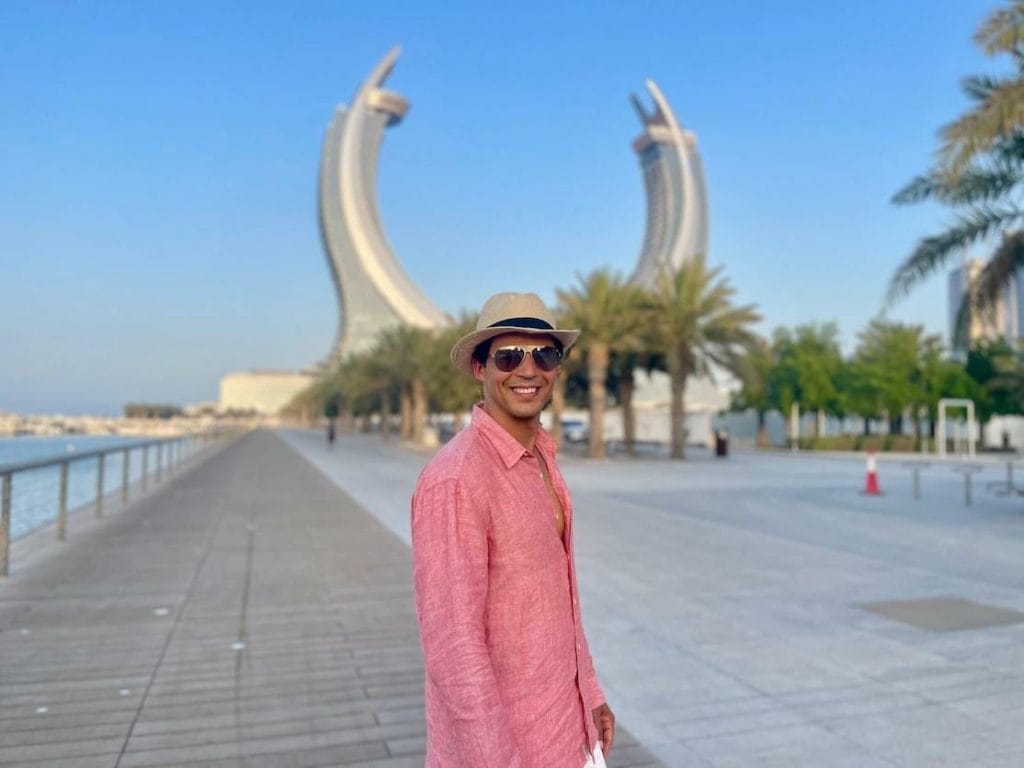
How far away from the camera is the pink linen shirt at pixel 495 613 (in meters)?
1.29

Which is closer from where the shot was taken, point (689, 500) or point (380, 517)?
point (380, 517)

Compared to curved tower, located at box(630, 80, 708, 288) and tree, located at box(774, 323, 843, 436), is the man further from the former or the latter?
curved tower, located at box(630, 80, 708, 288)

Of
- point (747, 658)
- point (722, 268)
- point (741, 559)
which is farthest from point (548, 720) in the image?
point (722, 268)

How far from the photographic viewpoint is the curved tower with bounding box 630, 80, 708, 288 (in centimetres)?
11738

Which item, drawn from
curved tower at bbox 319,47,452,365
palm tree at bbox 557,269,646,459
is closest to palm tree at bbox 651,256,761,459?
palm tree at bbox 557,269,646,459

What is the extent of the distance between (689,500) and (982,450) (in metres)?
22.2

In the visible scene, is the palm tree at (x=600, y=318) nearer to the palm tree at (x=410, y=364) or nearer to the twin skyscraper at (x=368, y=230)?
the palm tree at (x=410, y=364)

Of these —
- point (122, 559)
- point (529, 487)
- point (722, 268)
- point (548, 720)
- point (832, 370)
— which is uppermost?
point (722, 268)

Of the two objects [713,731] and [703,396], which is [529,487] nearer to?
[713,731]

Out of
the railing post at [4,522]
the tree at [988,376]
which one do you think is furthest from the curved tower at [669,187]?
the railing post at [4,522]

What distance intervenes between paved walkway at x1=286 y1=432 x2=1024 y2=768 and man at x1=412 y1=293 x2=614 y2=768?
5.01 ft

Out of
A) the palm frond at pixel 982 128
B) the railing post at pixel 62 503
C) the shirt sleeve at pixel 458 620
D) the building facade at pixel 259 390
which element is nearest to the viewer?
the shirt sleeve at pixel 458 620

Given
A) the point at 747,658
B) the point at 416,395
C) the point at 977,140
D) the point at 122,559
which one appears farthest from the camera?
the point at 416,395

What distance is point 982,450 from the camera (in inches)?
1146
